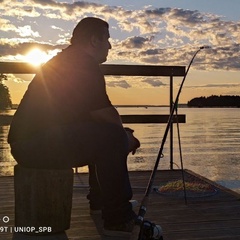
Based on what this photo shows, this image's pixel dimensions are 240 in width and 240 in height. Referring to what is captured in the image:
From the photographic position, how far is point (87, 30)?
9.68 feet

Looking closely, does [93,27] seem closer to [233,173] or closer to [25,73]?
[25,73]

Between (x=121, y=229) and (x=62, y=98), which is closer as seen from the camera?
(x=62, y=98)

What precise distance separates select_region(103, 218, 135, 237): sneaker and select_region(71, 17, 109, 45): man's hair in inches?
47.5

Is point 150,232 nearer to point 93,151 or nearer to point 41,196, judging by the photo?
point 93,151

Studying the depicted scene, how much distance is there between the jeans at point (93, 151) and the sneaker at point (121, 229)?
0.28ft

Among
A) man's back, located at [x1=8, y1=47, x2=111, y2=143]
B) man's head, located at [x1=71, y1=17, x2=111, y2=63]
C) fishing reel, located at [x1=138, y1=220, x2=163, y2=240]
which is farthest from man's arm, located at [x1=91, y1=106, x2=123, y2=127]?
fishing reel, located at [x1=138, y1=220, x2=163, y2=240]

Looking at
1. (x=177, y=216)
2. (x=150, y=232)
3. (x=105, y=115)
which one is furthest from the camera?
(x=177, y=216)

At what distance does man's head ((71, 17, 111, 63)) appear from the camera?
2945mm

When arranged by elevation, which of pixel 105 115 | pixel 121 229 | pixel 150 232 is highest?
pixel 105 115

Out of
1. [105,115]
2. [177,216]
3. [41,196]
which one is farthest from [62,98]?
[177,216]

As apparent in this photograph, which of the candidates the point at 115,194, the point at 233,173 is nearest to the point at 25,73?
the point at 115,194

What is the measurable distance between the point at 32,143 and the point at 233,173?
15.2 m

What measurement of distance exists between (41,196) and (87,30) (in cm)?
113

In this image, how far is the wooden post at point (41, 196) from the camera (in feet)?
9.82
